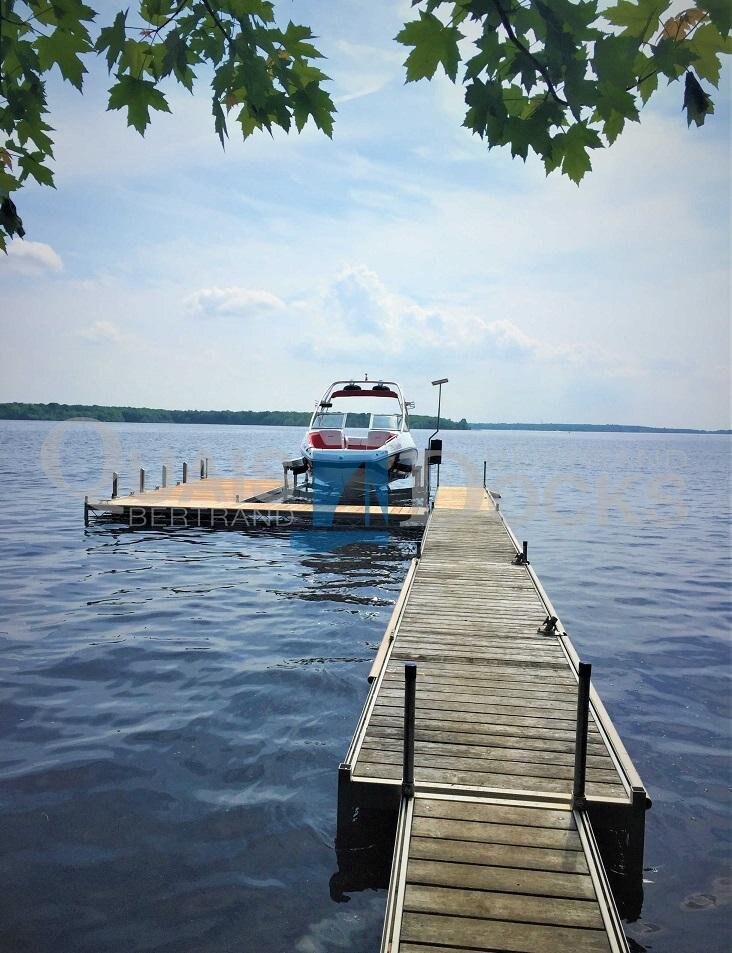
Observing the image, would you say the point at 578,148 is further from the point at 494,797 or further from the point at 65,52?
the point at 494,797

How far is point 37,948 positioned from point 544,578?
14.5 metres

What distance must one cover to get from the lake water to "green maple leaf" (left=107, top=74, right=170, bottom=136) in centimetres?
521

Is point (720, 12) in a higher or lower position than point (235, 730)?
higher

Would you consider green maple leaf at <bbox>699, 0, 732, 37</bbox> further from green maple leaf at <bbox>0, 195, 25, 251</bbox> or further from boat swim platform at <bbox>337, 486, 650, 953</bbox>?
boat swim platform at <bbox>337, 486, 650, 953</bbox>

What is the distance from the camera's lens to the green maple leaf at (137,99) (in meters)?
2.65

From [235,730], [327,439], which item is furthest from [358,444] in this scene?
[235,730]

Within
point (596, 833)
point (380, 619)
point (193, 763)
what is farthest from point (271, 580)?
point (596, 833)

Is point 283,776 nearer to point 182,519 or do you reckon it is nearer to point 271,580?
point 271,580

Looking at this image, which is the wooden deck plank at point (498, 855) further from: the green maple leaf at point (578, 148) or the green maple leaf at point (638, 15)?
the green maple leaf at point (638, 15)

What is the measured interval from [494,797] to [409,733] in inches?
31.7

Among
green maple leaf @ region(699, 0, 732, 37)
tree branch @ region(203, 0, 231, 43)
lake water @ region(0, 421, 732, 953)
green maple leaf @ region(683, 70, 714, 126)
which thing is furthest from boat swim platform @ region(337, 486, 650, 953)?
tree branch @ region(203, 0, 231, 43)

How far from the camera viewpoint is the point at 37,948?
502 cm

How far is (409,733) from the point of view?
17.8 ft

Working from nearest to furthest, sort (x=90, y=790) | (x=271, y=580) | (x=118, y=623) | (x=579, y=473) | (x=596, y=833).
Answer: (x=596, y=833), (x=90, y=790), (x=118, y=623), (x=271, y=580), (x=579, y=473)
